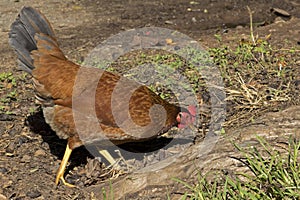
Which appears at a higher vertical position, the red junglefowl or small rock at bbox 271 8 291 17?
the red junglefowl

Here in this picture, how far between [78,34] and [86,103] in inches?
128

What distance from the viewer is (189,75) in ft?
19.1

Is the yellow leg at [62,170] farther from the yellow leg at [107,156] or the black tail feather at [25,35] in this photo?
the black tail feather at [25,35]

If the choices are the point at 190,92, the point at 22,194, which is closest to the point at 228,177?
the point at 22,194

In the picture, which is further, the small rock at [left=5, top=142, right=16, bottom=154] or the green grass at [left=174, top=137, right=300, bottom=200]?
the small rock at [left=5, top=142, right=16, bottom=154]

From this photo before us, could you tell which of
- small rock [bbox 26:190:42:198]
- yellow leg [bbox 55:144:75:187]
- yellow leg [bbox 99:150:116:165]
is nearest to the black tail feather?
yellow leg [bbox 55:144:75:187]

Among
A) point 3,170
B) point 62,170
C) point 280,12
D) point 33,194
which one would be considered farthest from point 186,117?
point 280,12

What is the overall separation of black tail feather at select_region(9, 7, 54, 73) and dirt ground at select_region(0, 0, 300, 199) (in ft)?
2.38

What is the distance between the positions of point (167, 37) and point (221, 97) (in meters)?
1.99

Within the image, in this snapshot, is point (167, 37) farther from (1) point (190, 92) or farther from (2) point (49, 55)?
(2) point (49, 55)

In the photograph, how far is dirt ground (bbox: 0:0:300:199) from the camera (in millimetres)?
4484

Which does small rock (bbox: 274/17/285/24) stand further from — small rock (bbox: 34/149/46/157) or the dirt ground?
small rock (bbox: 34/149/46/157)

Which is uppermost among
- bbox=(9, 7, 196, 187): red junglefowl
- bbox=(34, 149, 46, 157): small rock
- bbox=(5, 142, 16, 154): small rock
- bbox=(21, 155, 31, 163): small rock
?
bbox=(9, 7, 196, 187): red junglefowl

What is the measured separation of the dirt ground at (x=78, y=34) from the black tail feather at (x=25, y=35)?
0.73 m
